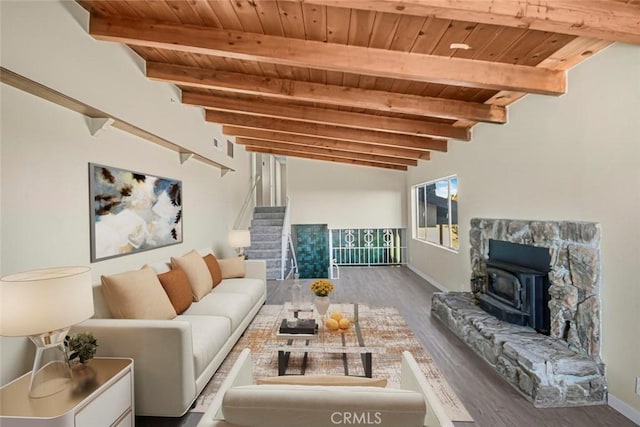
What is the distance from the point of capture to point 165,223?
373 centimetres

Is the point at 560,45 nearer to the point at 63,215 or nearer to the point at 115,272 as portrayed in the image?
the point at 63,215

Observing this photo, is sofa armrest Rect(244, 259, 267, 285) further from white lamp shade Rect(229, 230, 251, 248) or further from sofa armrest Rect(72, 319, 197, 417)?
sofa armrest Rect(72, 319, 197, 417)

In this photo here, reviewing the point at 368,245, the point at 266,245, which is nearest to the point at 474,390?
the point at 266,245

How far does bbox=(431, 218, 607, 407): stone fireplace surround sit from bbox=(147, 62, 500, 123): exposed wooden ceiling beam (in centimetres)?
140

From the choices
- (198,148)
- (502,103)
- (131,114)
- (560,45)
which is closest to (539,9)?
(560,45)

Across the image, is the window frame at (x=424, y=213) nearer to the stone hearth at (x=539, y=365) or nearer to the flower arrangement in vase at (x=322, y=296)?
the stone hearth at (x=539, y=365)

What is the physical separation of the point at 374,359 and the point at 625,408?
1.82 m

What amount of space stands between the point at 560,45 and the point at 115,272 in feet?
13.4

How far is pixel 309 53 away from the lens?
8.41 feet

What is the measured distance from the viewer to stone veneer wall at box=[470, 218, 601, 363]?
8.08 feet

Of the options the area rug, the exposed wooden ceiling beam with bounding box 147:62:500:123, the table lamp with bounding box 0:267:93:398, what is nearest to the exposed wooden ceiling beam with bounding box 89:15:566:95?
the exposed wooden ceiling beam with bounding box 147:62:500:123

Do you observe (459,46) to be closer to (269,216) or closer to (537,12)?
(537,12)

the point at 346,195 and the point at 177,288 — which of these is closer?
the point at 177,288

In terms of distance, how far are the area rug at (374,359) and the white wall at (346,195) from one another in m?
4.42
